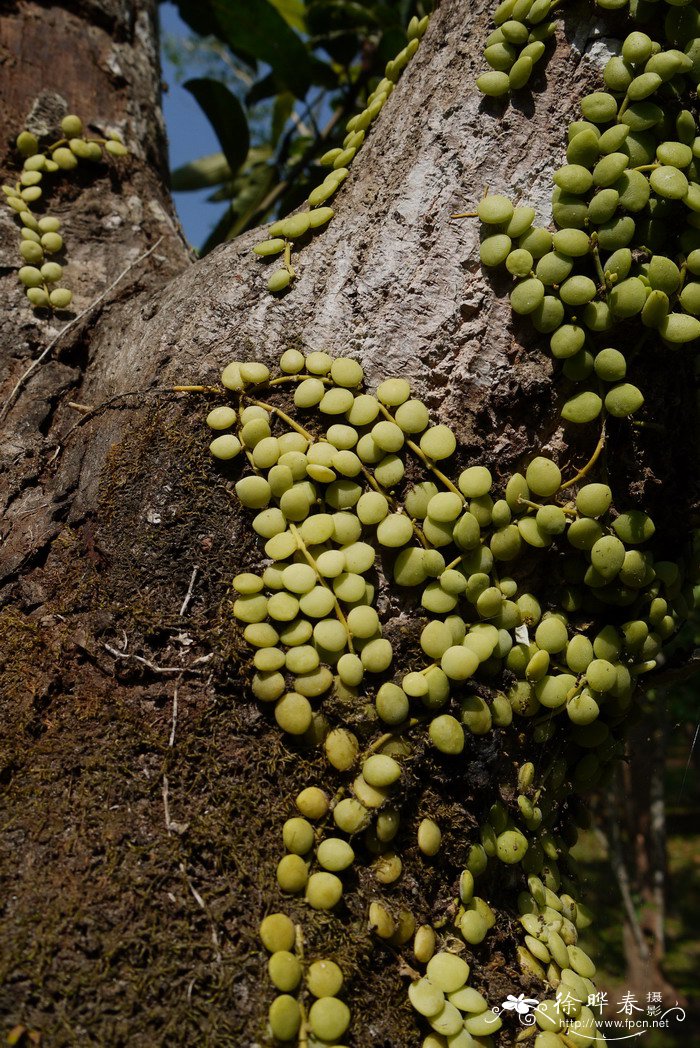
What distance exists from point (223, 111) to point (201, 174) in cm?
81

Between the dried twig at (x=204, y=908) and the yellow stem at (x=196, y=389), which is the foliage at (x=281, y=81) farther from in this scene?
the dried twig at (x=204, y=908)

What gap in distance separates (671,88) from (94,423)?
1065 millimetres

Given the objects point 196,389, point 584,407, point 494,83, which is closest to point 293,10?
point 494,83

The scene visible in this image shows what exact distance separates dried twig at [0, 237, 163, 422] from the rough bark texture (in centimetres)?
2

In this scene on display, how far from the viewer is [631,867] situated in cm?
681

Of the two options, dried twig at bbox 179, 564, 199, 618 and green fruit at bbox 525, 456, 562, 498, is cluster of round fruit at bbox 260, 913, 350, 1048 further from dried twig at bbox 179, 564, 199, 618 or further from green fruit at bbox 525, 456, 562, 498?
green fruit at bbox 525, 456, 562, 498

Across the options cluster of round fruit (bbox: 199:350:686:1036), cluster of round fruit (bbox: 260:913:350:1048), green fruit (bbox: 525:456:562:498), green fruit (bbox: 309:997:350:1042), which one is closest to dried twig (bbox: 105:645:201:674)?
cluster of round fruit (bbox: 199:350:686:1036)

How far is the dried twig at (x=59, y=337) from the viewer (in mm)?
1382

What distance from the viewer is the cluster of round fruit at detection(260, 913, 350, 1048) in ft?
2.87

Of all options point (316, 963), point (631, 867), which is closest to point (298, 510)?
point (316, 963)

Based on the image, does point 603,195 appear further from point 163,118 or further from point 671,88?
point 163,118

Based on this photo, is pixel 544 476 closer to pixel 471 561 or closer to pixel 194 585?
pixel 471 561

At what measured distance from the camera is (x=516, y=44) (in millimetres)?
1142

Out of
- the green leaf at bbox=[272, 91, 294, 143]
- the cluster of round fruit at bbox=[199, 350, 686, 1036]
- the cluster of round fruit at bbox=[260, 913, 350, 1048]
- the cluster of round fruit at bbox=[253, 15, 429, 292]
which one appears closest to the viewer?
the cluster of round fruit at bbox=[260, 913, 350, 1048]
